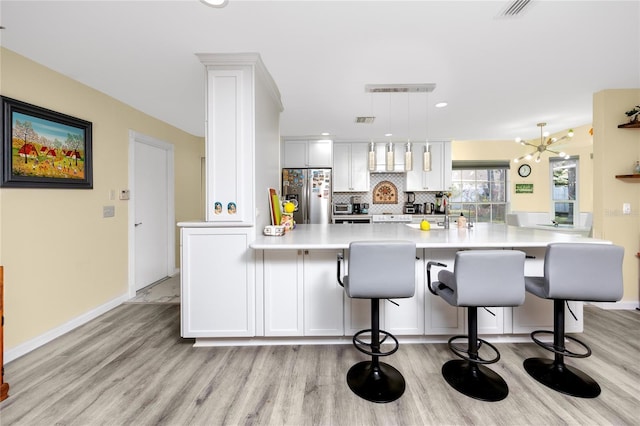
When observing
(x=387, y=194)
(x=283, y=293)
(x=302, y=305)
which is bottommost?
(x=302, y=305)

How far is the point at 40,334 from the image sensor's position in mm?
2430

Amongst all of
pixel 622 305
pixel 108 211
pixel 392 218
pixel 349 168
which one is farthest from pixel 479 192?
pixel 108 211

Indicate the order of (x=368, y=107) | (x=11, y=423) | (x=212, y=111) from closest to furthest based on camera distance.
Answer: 1. (x=11, y=423)
2. (x=212, y=111)
3. (x=368, y=107)

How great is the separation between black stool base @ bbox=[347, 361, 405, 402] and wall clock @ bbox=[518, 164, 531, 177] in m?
5.95

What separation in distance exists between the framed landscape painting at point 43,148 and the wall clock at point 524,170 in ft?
24.7

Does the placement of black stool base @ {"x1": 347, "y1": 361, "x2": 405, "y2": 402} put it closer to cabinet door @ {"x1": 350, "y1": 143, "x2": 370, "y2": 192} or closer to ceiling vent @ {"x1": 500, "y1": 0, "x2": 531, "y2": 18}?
ceiling vent @ {"x1": 500, "y1": 0, "x2": 531, "y2": 18}

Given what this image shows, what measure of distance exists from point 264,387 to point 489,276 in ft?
5.39

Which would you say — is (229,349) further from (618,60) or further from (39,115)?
(618,60)

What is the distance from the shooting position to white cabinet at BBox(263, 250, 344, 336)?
2.37m

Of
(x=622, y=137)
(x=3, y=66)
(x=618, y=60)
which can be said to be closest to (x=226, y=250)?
(x=3, y=66)

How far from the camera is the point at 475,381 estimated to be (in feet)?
6.17

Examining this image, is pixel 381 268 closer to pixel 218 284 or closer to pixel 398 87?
pixel 218 284

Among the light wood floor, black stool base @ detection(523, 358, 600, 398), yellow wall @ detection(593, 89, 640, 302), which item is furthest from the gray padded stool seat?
yellow wall @ detection(593, 89, 640, 302)

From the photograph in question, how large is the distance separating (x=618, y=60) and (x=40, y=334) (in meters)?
5.66
